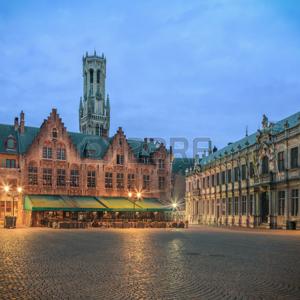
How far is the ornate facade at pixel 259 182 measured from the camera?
45.2m

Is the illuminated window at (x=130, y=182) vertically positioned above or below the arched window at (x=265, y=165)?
below

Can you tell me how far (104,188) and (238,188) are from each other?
752 inches

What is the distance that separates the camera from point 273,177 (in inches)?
1925

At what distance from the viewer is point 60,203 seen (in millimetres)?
56625

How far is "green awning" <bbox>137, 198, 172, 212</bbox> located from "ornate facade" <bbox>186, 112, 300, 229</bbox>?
8.44 meters

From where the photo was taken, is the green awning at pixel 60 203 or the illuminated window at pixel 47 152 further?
the illuminated window at pixel 47 152

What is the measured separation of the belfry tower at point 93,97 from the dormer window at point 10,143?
8357 centimetres

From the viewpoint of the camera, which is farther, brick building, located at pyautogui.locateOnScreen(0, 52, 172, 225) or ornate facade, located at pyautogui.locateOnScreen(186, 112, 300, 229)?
brick building, located at pyautogui.locateOnScreen(0, 52, 172, 225)

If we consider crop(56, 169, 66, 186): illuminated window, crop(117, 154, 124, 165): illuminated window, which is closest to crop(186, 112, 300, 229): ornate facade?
crop(117, 154, 124, 165): illuminated window

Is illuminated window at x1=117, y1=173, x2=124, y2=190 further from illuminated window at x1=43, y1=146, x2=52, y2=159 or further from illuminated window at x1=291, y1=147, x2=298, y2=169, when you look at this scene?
illuminated window at x1=291, y1=147, x2=298, y2=169

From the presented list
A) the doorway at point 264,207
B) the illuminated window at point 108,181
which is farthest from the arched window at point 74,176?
the doorway at point 264,207

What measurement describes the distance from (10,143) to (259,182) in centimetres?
3229

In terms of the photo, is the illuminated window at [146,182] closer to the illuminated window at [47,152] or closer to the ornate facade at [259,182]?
the ornate facade at [259,182]

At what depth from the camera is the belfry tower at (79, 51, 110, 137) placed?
145 metres
